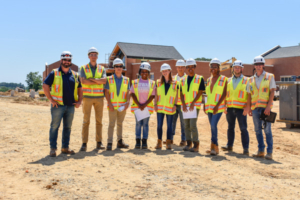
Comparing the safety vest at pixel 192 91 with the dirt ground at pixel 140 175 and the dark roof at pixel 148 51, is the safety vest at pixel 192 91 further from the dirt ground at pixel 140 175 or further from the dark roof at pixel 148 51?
the dark roof at pixel 148 51

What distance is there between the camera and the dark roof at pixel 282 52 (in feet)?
132

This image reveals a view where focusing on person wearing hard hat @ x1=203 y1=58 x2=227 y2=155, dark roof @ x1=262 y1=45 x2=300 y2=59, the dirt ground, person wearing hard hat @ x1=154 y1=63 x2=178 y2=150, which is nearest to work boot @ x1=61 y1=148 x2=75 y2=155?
the dirt ground

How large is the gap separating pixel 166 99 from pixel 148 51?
34628mm

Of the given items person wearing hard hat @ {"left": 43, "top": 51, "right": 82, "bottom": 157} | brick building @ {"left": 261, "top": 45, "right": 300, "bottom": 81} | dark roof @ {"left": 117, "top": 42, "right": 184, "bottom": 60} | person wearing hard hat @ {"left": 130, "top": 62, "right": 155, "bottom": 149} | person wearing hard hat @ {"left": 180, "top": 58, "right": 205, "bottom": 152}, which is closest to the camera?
person wearing hard hat @ {"left": 43, "top": 51, "right": 82, "bottom": 157}

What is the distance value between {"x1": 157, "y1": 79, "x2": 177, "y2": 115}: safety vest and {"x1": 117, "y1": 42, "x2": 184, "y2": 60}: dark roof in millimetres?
32404

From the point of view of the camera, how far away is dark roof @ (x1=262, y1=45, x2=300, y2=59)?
1582 inches

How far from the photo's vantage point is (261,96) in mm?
6172

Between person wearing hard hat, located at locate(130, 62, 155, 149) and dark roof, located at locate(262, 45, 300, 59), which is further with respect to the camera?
dark roof, located at locate(262, 45, 300, 59)

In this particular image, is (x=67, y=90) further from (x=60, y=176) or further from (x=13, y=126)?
(x=13, y=126)

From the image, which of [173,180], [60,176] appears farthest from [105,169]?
[173,180]

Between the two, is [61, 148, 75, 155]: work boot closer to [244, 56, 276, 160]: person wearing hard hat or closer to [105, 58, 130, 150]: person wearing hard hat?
[105, 58, 130, 150]: person wearing hard hat

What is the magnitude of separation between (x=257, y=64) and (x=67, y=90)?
424cm

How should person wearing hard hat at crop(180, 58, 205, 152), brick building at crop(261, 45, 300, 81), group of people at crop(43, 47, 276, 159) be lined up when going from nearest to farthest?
group of people at crop(43, 47, 276, 159)
person wearing hard hat at crop(180, 58, 205, 152)
brick building at crop(261, 45, 300, 81)

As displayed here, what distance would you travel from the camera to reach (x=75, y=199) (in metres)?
3.84
